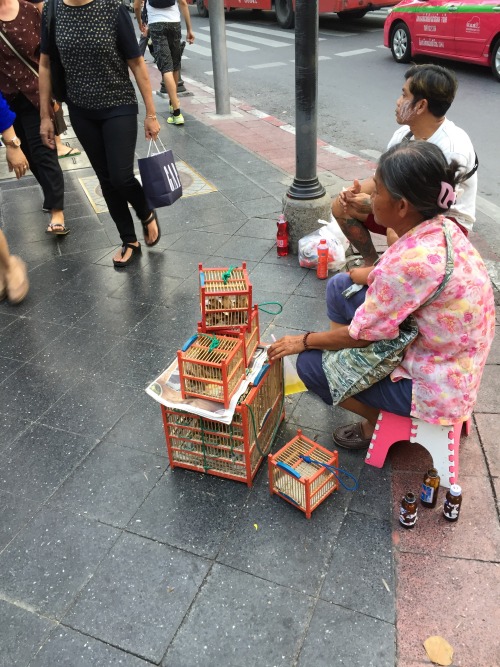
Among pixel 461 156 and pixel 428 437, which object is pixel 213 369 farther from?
pixel 461 156

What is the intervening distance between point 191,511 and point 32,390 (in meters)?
1.34

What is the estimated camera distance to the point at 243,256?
4641mm

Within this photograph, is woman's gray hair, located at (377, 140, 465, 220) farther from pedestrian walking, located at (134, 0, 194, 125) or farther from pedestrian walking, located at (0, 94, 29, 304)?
pedestrian walking, located at (134, 0, 194, 125)

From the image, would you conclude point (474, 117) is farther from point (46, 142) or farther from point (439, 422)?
point (439, 422)

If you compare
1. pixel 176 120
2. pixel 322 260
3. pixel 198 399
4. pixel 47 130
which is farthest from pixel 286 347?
pixel 176 120

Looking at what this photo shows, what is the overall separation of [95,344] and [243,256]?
1477 millimetres

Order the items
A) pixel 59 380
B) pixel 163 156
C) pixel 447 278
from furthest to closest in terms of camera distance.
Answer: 1. pixel 163 156
2. pixel 59 380
3. pixel 447 278

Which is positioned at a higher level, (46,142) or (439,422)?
(46,142)

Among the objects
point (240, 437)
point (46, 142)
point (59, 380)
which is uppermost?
point (46, 142)

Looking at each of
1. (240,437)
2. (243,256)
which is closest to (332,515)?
(240,437)

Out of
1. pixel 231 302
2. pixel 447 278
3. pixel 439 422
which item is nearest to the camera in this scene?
pixel 447 278

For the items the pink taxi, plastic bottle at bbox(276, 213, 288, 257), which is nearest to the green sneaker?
plastic bottle at bbox(276, 213, 288, 257)

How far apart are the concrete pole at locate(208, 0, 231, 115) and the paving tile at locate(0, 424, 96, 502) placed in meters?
6.71

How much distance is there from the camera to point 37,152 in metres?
5.00
